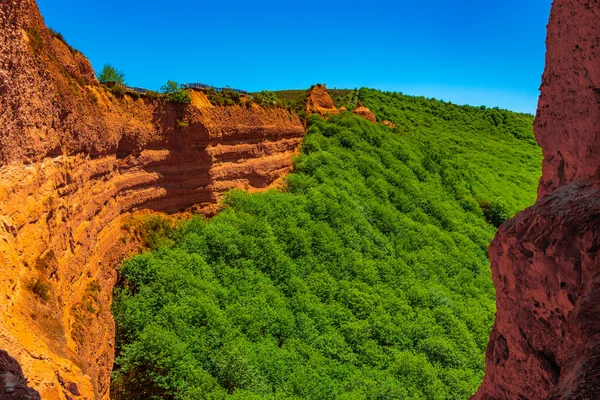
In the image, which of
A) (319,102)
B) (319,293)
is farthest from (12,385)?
(319,102)

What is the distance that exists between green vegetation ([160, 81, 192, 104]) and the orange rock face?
1701 cm

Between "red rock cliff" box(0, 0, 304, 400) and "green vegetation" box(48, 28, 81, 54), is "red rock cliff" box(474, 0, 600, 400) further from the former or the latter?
"green vegetation" box(48, 28, 81, 54)

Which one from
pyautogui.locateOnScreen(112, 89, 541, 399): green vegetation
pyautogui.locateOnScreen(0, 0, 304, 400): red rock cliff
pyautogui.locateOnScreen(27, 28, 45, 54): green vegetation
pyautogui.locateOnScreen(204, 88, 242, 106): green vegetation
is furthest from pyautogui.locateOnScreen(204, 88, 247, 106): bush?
pyautogui.locateOnScreen(27, 28, 45, 54): green vegetation

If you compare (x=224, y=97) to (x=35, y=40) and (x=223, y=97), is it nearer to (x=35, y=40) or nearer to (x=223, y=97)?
(x=223, y=97)

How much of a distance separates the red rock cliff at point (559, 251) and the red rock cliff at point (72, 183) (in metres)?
7.00

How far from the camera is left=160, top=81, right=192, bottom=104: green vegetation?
17266 millimetres

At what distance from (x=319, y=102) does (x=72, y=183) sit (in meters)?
26.0

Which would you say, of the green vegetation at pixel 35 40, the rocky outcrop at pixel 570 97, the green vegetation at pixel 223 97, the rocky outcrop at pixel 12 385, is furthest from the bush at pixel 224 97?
the rocky outcrop at pixel 12 385

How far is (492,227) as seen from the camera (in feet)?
97.7

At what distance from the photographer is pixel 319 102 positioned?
1382 inches

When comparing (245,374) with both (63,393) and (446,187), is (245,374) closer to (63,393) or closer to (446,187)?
(63,393)

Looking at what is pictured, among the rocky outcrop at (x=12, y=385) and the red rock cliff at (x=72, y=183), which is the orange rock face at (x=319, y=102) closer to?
the red rock cliff at (x=72, y=183)

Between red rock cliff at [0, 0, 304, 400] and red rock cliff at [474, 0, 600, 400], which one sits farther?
red rock cliff at [0, 0, 304, 400]

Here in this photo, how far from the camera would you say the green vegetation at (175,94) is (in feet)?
56.6
